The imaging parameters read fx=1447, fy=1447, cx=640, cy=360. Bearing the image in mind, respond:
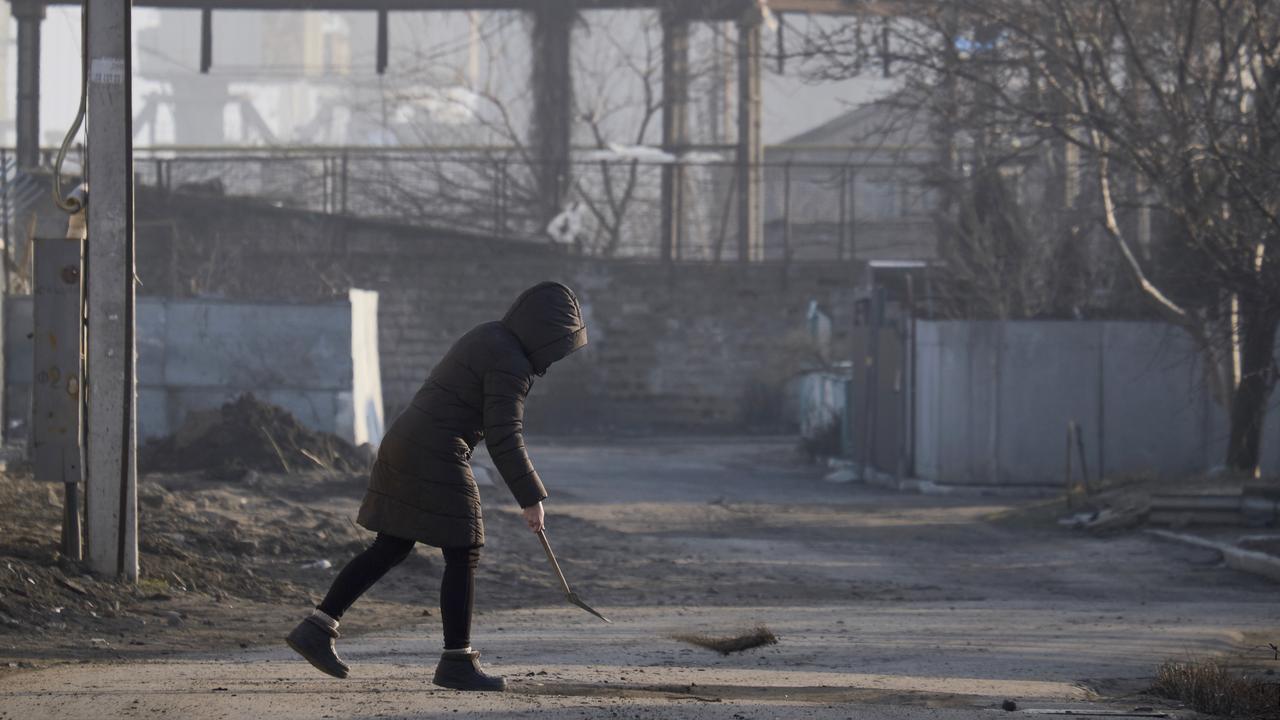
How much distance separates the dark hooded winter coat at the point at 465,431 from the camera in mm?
5164

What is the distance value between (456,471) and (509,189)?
81.3ft

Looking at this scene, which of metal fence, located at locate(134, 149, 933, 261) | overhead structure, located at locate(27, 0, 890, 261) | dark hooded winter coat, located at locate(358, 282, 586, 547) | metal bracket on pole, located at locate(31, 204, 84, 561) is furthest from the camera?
overhead structure, located at locate(27, 0, 890, 261)

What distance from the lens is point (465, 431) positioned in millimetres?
5320

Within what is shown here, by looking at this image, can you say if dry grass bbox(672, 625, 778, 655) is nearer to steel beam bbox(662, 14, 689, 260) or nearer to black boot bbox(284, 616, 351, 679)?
black boot bbox(284, 616, 351, 679)

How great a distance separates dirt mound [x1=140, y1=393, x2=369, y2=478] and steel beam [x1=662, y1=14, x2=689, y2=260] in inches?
540

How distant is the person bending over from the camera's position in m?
5.19

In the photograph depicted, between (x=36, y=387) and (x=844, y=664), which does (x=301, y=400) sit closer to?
(x=36, y=387)

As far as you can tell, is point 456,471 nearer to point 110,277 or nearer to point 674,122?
point 110,277

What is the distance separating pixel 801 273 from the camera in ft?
91.6

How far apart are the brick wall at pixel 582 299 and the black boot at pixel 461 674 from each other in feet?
70.7

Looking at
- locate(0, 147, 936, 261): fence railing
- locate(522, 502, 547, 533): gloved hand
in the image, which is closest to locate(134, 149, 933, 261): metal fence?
locate(0, 147, 936, 261): fence railing

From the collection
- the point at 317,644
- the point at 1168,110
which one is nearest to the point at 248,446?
the point at 1168,110

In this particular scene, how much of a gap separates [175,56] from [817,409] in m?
119

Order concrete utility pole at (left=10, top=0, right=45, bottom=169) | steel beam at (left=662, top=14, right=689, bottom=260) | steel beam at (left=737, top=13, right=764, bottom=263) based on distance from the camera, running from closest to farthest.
Answer: concrete utility pole at (left=10, top=0, right=45, bottom=169), steel beam at (left=662, top=14, right=689, bottom=260), steel beam at (left=737, top=13, right=764, bottom=263)
